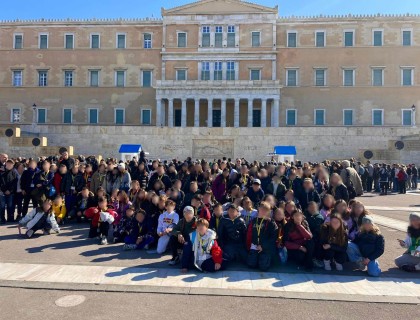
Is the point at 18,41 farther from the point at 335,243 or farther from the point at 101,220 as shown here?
the point at 335,243

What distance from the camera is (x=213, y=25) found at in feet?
133

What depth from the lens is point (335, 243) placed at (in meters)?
6.72

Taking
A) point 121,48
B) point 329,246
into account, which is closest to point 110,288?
point 329,246

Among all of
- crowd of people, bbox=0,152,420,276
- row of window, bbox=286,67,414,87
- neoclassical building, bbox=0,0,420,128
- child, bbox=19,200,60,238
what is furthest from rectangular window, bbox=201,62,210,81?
child, bbox=19,200,60,238

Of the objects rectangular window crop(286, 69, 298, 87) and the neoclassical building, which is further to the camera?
rectangular window crop(286, 69, 298, 87)

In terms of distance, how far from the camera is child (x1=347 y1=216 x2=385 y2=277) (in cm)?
651

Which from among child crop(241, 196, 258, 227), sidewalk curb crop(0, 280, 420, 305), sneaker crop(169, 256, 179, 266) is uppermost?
child crop(241, 196, 258, 227)

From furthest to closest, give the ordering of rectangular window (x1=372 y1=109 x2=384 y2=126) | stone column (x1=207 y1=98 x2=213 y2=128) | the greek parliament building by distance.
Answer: rectangular window (x1=372 y1=109 x2=384 y2=126), the greek parliament building, stone column (x1=207 y1=98 x2=213 y2=128)

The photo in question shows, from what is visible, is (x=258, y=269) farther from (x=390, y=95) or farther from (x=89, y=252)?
(x=390, y=95)

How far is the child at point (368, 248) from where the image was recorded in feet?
21.4

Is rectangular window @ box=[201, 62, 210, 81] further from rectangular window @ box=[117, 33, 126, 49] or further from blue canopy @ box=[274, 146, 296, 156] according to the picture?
blue canopy @ box=[274, 146, 296, 156]

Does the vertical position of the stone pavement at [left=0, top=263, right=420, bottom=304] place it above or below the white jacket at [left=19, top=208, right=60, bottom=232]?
below

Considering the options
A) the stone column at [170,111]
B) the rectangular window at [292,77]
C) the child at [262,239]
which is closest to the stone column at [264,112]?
the rectangular window at [292,77]

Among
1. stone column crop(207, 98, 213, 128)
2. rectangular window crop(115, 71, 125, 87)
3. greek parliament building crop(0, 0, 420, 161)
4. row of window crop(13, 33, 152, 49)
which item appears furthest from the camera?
rectangular window crop(115, 71, 125, 87)
